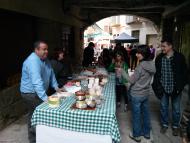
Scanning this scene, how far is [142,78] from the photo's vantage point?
5039 mm

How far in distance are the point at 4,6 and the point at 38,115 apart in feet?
9.55

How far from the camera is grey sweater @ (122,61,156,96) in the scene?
4.95m

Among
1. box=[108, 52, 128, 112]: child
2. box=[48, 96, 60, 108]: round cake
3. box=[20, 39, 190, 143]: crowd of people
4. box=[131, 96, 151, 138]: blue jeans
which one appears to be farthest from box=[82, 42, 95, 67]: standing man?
box=[48, 96, 60, 108]: round cake

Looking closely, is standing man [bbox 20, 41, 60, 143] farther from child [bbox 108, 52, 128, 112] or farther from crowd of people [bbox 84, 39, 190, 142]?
child [bbox 108, 52, 128, 112]

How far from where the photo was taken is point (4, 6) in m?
6.00

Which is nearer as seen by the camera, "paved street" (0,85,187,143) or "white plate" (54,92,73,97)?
"white plate" (54,92,73,97)

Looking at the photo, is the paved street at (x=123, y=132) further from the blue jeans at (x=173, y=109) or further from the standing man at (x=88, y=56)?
the standing man at (x=88, y=56)

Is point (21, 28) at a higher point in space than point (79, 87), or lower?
higher

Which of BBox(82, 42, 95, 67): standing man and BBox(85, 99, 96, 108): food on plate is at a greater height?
BBox(82, 42, 95, 67): standing man

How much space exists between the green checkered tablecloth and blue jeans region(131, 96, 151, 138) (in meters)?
1.11

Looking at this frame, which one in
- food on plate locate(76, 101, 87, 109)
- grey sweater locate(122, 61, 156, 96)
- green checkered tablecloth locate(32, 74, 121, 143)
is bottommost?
green checkered tablecloth locate(32, 74, 121, 143)

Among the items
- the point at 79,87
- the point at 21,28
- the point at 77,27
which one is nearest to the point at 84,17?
the point at 77,27

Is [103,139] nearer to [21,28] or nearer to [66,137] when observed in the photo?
[66,137]

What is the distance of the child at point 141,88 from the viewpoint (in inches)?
195
